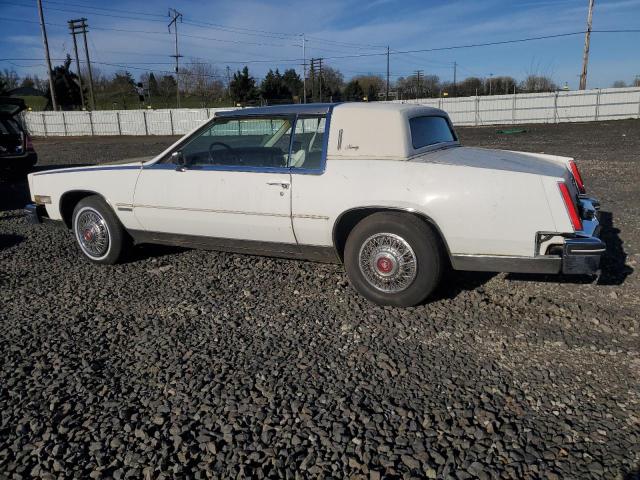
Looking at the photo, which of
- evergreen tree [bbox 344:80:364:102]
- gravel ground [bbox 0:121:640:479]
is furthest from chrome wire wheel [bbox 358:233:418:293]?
evergreen tree [bbox 344:80:364:102]

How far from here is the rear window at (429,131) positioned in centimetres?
413

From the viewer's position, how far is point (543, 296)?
13.2 ft

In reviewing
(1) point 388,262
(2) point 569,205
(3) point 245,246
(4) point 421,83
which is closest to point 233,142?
(3) point 245,246

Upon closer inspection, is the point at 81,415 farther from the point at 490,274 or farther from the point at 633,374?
the point at 490,274

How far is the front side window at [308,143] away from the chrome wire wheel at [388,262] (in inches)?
31.1

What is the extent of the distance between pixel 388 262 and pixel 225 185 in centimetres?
156

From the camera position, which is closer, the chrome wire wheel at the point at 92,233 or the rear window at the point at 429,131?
the rear window at the point at 429,131

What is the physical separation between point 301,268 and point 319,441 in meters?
2.59

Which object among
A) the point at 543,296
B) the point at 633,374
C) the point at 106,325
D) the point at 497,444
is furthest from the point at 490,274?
the point at 106,325

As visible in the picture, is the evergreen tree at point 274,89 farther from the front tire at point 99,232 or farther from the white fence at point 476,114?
the front tire at point 99,232

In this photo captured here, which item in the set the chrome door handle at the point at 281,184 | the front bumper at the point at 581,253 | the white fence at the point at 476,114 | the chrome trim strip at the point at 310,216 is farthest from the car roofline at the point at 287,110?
the white fence at the point at 476,114

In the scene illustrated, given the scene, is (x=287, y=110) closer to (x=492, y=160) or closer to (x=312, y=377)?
(x=492, y=160)

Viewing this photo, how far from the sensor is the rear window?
4129 mm

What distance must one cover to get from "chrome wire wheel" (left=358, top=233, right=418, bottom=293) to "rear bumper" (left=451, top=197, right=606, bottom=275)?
33 cm
